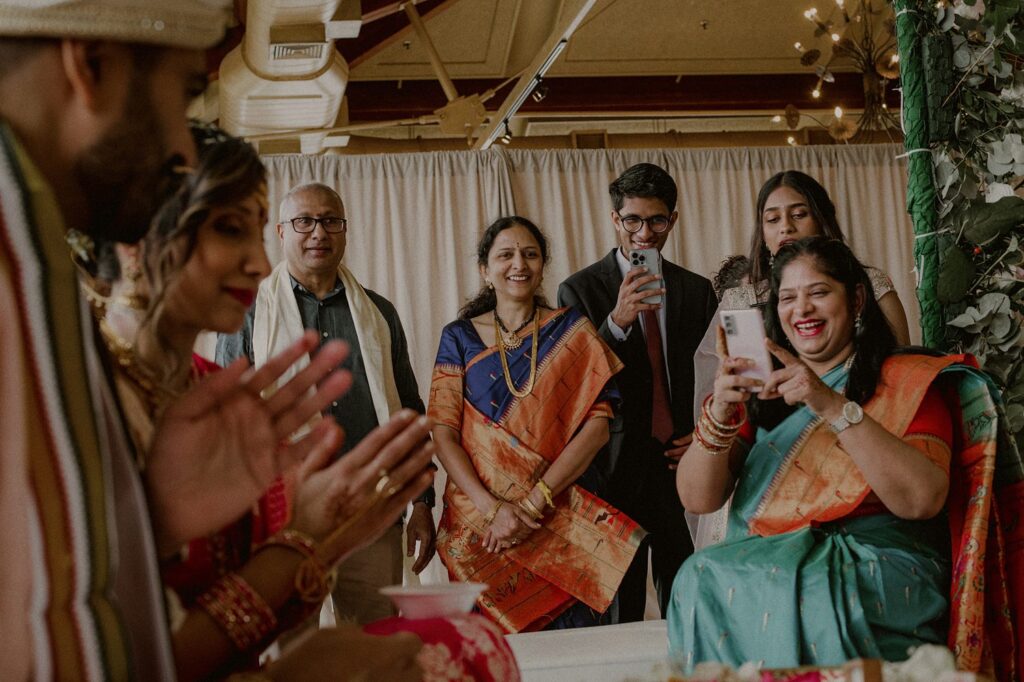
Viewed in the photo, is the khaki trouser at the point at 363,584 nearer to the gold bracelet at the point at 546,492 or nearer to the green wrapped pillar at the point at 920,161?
the gold bracelet at the point at 546,492

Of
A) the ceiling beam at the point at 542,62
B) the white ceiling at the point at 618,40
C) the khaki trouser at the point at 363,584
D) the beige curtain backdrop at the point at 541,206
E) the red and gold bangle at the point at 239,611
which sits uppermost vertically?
the white ceiling at the point at 618,40

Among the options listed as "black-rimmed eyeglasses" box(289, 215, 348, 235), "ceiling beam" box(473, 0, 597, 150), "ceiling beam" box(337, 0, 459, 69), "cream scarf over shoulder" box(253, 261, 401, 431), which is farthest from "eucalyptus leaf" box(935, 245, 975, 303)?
"ceiling beam" box(337, 0, 459, 69)

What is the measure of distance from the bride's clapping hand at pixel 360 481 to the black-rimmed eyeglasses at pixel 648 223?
98.8 inches

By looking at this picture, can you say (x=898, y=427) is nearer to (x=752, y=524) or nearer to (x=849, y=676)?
(x=752, y=524)

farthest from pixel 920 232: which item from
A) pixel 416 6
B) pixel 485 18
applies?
pixel 485 18

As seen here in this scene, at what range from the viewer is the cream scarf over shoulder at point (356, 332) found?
10.4 ft

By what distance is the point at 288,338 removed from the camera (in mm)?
3152

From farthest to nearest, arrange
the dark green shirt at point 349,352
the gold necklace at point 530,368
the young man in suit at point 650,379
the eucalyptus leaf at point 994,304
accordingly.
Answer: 1. the young man in suit at point 650,379
2. the gold necklace at point 530,368
3. the dark green shirt at point 349,352
4. the eucalyptus leaf at point 994,304

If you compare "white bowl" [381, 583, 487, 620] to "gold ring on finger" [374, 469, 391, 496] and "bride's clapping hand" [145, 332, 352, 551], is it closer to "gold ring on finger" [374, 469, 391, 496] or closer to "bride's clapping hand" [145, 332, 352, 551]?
"gold ring on finger" [374, 469, 391, 496]

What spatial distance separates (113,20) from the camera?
0.89 m

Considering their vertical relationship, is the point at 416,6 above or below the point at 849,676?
above

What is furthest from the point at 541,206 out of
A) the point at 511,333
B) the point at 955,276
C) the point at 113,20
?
the point at 113,20

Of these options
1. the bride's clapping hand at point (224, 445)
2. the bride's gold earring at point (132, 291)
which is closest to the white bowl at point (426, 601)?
the bride's clapping hand at point (224, 445)

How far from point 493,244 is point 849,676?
2.24 m
